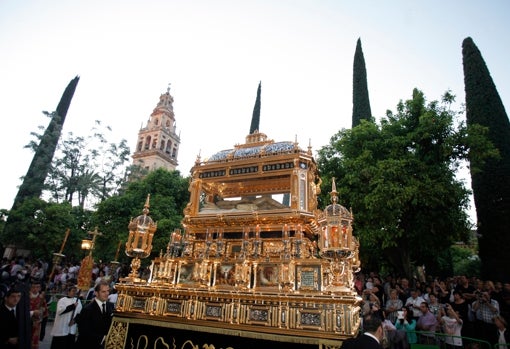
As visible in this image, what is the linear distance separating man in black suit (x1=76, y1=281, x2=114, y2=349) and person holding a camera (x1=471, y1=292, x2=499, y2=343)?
906 cm

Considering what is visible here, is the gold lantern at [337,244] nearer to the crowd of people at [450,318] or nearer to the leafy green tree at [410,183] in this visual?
the crowd of people at [450,318]

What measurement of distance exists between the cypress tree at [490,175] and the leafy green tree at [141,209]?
2068 cm

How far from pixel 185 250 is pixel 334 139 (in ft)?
44.9

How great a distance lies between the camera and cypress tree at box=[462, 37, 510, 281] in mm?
14766

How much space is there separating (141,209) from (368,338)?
24133 millimetres

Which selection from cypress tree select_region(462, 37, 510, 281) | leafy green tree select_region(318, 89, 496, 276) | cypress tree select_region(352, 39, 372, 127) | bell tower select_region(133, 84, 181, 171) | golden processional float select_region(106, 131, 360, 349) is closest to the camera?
golden processional float select_region(106, 131, 360, 349)

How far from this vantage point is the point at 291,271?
18.6 ft

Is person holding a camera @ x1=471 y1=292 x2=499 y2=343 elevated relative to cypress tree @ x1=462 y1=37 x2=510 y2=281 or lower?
lower

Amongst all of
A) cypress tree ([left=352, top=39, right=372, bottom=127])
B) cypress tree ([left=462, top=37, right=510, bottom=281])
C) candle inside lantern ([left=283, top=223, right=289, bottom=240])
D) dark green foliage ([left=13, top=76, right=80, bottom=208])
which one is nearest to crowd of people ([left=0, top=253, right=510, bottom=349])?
candle inside lantern ([left=283, top=223, right=289, bottom=240])

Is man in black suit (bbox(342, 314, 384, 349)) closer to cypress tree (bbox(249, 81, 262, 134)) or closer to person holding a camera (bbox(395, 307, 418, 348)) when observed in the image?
person holding a camera (bbox(395, 307, 418, 348))

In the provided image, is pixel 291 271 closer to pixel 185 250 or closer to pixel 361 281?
pixel 185 250

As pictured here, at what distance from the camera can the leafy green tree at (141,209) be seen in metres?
→ 23.3

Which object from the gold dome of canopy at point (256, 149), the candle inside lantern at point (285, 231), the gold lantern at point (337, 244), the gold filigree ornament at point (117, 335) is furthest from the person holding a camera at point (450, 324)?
the gold filigree ornament at point (117, 335)

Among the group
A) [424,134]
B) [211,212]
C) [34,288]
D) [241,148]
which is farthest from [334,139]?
[34,288]
